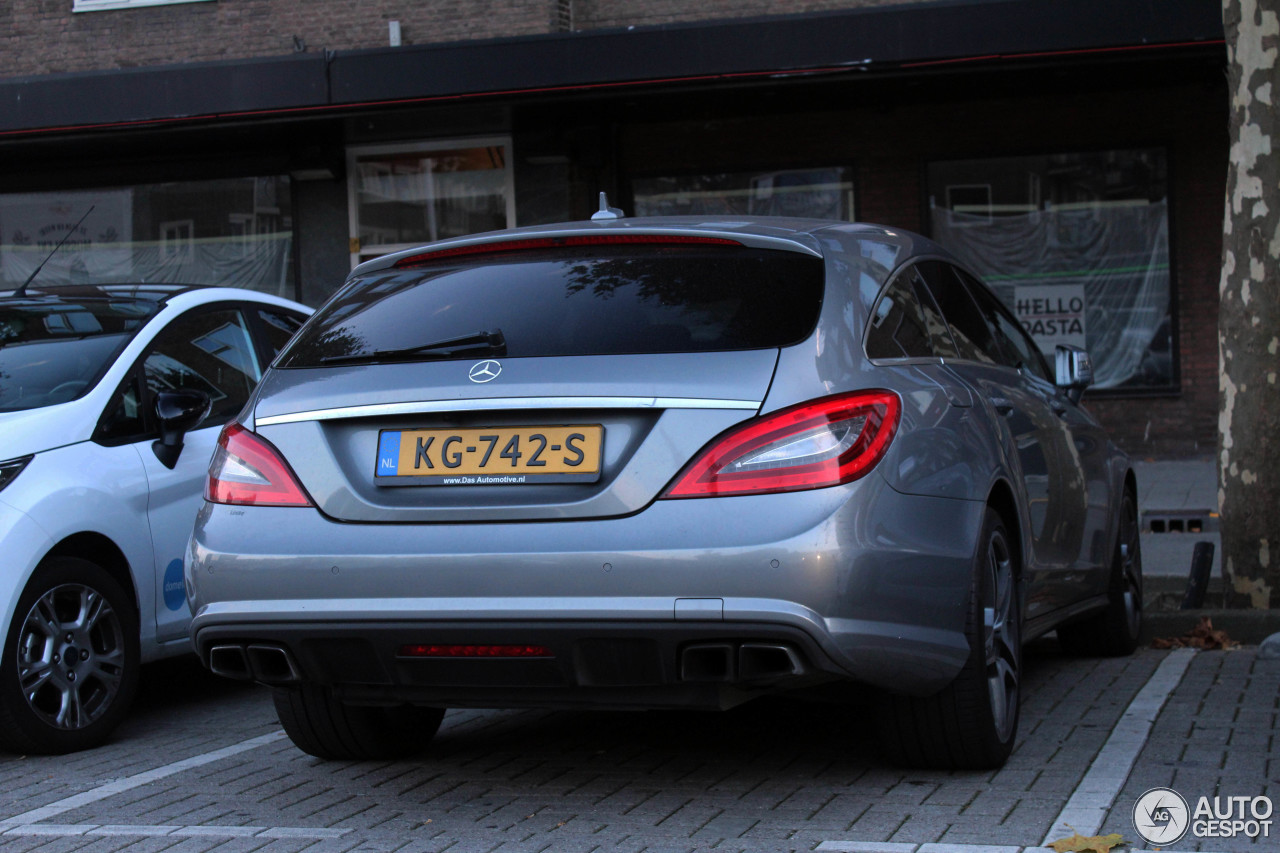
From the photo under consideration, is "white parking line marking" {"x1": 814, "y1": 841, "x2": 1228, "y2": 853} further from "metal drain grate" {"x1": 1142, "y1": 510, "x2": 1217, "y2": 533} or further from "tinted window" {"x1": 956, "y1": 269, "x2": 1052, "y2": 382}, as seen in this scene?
"metal drain grate" {"x1": 1142, "y1": 510, "x2": 1217, "y2": 533}

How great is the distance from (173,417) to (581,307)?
2.30 m

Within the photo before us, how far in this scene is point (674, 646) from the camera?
11.9 ft

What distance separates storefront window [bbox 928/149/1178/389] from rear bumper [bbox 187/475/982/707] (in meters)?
11.6

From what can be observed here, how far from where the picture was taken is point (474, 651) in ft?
12.3

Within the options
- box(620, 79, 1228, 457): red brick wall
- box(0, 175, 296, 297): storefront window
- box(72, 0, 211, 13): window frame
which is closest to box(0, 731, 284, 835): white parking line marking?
box(620, 79, 1228, 457): red brick wall

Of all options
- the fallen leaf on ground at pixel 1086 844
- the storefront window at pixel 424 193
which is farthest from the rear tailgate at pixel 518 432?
A: the storefront window at pixel 424 193

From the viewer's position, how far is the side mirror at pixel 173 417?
5.63 metres

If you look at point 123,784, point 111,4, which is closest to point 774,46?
point 111,4

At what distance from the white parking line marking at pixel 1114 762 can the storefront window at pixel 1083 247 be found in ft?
30.6

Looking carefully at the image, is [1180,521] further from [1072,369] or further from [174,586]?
[174,586]

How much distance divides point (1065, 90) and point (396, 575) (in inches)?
487

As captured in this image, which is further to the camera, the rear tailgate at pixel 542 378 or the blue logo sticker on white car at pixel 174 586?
the blue logo sticker on white car at pixel 174 586

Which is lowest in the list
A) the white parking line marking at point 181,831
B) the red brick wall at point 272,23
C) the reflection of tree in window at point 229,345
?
the white parking line marking at point 181,831

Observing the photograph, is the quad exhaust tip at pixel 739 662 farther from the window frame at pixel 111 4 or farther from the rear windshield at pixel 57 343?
the window frame at pixel 111 4
